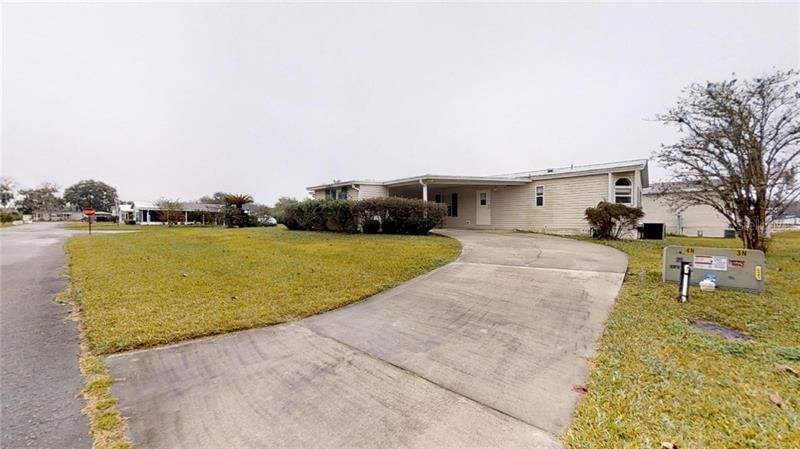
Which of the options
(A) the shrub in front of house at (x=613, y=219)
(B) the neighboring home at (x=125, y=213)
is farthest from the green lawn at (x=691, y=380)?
(B) the neighboring home at (x=125, y=213)

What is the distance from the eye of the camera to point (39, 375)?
2658mm

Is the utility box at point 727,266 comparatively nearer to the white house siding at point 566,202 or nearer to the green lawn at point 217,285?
the green lawn at point 217,285

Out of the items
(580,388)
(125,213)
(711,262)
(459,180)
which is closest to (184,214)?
(125,213)

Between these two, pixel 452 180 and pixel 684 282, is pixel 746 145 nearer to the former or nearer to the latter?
pixel 684 282

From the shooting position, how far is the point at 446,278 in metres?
6.29

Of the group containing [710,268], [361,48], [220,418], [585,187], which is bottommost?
[220,418]

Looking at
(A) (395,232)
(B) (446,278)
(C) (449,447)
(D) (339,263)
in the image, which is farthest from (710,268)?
(A) (395,232)

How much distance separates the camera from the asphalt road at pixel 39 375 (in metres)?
1.92

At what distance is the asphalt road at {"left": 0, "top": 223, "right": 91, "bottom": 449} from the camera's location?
1923mm

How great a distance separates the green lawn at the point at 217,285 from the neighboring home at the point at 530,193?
7.94m

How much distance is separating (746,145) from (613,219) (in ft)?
14.0

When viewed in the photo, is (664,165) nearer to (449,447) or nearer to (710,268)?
(710,268)

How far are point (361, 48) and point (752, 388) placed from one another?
15.2 metres

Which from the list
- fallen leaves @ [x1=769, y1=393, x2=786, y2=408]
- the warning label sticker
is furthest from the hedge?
fallen leaves @ [x1=769, y1=393, x2=786, y2=408]
